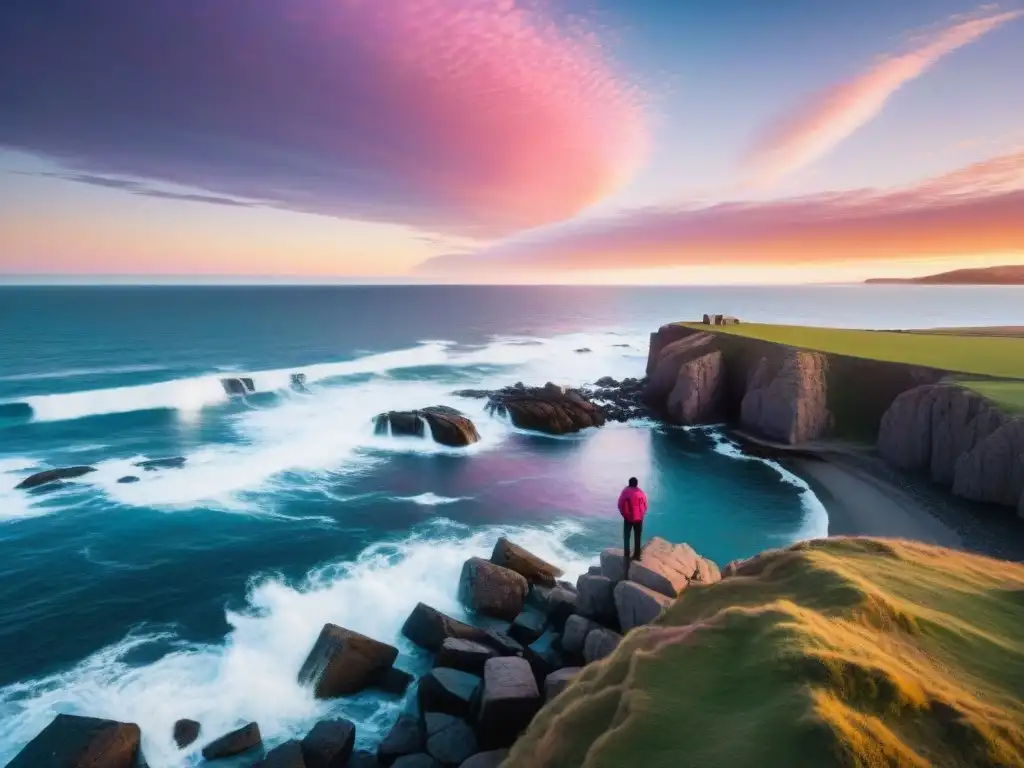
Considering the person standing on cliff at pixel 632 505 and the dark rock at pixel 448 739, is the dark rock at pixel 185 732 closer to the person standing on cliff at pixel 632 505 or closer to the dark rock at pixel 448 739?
the dark rock at pixel 448 739

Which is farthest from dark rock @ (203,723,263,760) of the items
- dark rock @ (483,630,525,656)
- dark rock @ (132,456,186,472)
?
dark rock @ (132,456,186,472)

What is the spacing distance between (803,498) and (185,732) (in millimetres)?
28167

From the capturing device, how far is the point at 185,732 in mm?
13750

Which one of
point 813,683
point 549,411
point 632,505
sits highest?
point 813,683

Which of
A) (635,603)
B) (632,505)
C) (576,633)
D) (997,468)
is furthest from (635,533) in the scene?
(997,468)

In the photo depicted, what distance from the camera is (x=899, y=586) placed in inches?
375

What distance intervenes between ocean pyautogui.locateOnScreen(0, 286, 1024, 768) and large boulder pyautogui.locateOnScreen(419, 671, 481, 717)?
158 centimetres

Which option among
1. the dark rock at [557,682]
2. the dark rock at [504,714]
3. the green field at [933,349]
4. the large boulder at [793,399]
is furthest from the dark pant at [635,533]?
the large boulder at [793,399]

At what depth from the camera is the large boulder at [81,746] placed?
38.0ft

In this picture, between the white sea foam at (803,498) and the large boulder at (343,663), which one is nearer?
the large boulder at (343,663)

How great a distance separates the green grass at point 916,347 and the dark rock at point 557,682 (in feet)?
105

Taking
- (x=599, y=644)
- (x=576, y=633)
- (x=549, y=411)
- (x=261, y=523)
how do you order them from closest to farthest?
(x=599, y=644) → (x=576, y=633) → (x=261, y=523) → (x=549, y=411)

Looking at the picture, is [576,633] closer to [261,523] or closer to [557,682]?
[557,682]

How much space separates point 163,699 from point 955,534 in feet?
95.4
